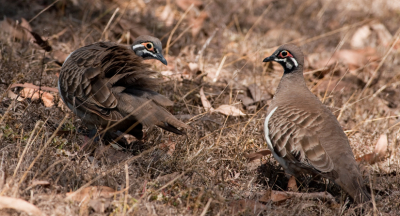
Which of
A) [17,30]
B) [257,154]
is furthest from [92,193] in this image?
[17,30]

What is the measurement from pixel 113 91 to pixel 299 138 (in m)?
2.08

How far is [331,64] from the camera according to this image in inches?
285

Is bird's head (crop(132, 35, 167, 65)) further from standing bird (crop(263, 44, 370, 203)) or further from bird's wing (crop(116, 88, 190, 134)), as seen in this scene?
standing bird (crop(263, 44, 370, 203))

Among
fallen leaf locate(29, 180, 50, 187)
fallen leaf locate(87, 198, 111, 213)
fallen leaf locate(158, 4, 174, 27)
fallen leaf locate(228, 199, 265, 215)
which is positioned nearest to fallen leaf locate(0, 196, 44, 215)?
fallen leaf locate(29, 180, 50, 187)

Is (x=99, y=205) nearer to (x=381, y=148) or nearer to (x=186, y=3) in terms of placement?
(x=381, y=148)

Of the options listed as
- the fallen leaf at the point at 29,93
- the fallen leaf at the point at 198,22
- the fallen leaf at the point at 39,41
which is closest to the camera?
the fallen leaf at the point at 29,93

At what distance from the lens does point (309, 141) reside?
4.60m

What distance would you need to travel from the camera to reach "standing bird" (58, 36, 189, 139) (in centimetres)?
448

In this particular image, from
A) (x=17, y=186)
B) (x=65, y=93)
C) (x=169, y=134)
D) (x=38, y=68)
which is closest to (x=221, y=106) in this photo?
(x=169, y=134)

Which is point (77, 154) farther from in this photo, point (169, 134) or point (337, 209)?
point (337, 209)

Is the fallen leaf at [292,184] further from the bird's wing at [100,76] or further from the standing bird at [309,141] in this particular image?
the bird's wing at [100,76]

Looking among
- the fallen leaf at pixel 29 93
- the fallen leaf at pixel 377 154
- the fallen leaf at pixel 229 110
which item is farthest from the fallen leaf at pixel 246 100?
the fallen leaf at pixel 29 93

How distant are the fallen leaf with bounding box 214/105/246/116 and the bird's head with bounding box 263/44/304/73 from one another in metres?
0.86

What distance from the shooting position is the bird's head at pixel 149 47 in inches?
213
